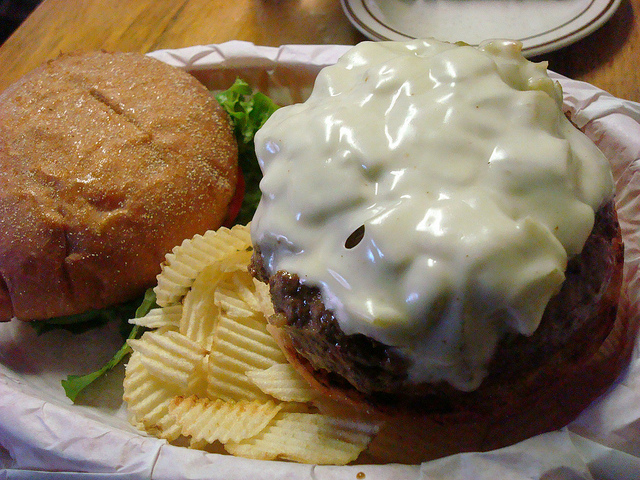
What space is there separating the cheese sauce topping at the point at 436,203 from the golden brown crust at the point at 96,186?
498 millimetres

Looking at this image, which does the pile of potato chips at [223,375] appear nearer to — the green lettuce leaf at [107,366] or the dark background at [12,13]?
the green lettuce leaf at [107,366]

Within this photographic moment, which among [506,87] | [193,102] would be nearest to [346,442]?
Result: [506,87]

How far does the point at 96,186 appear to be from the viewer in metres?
1.41

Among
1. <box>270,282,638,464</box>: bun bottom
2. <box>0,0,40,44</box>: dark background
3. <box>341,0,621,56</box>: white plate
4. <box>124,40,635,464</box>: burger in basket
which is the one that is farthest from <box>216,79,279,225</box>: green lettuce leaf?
<box>0,0,40,44</box>: dark background

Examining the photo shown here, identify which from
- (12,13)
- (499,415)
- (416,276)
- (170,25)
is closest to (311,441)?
(499,415)

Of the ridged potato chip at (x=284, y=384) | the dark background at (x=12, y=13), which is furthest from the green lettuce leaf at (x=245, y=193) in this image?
the dark background at (x=12, y=13)

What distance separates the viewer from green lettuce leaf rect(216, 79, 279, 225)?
6.16 ft

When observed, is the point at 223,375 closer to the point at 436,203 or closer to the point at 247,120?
the point at 436,203

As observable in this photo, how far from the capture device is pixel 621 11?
2166mm

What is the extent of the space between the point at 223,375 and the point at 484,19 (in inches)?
74.6

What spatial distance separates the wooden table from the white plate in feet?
0.44

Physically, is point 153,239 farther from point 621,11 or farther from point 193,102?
point 621,11

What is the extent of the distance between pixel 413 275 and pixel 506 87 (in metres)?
0.45

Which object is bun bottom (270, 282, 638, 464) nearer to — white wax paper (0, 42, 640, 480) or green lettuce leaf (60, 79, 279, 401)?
white wax paper (0, 42, 640, 480)
